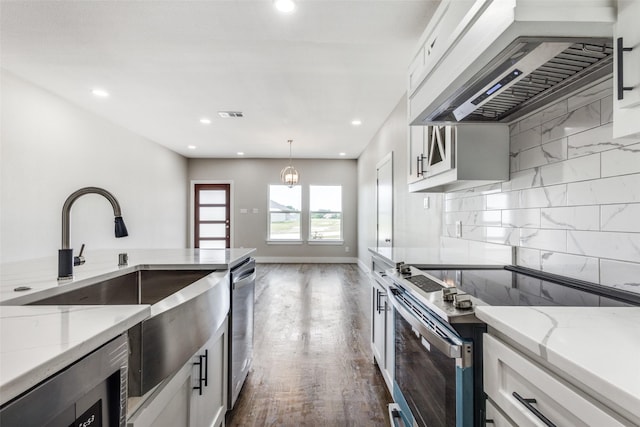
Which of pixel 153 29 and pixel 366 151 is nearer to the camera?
pixel 153 29

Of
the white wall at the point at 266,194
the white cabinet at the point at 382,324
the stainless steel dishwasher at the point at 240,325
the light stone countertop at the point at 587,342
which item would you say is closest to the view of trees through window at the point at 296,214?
the white wall at the point at 266,194

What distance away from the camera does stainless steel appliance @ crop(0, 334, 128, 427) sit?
46 centimetres

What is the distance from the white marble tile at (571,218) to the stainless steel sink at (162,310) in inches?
61.3

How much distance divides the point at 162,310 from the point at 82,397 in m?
0.37

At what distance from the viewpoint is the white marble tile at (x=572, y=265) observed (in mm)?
1213

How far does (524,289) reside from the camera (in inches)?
47.4

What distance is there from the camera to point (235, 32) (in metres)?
2.37

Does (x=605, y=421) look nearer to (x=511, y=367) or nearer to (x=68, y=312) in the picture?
(x=511, y=367)

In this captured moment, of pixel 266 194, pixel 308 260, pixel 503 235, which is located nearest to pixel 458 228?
pixel 503 235

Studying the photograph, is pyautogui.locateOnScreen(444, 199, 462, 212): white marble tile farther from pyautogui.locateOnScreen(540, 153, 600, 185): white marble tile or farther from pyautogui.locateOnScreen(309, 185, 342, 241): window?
pyautogui.locateOnScreen(309, 185, 342, 241): window

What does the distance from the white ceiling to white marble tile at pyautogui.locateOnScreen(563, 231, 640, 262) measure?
1.66m

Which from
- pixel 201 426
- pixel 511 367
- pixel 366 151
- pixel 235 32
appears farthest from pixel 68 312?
pixel 366 151

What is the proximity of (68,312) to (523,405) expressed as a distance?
42.9 inches

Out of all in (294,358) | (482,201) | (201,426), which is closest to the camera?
(201,426)
